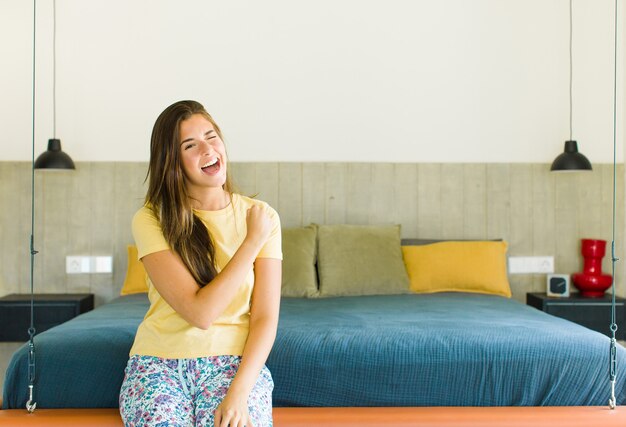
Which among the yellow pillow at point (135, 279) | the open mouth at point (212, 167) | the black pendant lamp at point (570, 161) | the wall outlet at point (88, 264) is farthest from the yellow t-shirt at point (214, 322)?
the black pendant lamp at point (570, 161)

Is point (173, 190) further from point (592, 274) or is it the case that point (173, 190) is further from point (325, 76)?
point (592, 274)

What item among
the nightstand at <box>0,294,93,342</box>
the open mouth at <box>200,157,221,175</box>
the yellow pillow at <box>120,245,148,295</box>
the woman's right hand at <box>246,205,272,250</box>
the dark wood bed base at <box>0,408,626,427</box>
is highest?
the open mouth at <box>200,157,221,175</box>

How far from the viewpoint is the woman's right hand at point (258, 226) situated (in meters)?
1.84

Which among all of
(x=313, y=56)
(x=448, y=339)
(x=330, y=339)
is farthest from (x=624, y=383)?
(x=313, y=56)

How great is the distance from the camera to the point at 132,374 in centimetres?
182

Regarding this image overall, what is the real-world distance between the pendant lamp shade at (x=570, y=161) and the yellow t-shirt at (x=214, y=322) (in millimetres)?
2504

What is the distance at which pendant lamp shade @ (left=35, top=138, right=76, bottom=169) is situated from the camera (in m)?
3.79

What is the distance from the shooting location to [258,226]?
1851 mm

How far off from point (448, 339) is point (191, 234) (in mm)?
971

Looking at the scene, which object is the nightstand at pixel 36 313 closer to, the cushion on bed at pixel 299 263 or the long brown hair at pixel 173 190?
the cushion on bed at pixel 299 263

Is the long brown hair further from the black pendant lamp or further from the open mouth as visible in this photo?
the black pendant lamp

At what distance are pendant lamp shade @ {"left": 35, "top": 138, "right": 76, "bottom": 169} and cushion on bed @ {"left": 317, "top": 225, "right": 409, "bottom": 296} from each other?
1.45 meters

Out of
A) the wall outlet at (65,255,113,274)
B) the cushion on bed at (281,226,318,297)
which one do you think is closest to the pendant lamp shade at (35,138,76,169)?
the wall outlet at (65,255,113,274)

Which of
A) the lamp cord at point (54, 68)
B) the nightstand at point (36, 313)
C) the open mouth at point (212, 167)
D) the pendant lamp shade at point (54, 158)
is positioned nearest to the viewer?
the open mouth at point (212, 167)
